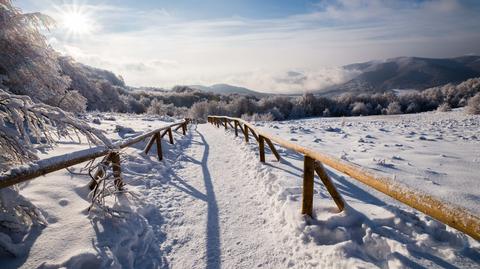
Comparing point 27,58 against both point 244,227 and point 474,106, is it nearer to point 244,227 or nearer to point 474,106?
point 244,227

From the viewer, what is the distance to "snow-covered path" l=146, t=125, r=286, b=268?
3418mm

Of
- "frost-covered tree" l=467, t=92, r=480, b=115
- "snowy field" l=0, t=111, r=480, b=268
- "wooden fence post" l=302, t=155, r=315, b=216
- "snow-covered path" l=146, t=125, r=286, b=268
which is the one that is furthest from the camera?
"frost-covered tree" l=467, t=92, r=480, b=115

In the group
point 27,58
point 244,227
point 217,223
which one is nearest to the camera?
point 244,227

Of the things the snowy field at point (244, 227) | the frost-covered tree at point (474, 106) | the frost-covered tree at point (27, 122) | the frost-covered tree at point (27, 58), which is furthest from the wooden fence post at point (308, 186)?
the frost-covered tree at point (474, 106)

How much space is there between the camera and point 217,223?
435 centimetres

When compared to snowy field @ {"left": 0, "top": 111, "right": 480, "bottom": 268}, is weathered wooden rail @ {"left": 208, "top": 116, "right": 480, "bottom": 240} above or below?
above

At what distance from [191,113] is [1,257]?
7956 cm

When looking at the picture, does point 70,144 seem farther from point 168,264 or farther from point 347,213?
point 347,213

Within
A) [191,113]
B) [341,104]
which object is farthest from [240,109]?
[341,104]

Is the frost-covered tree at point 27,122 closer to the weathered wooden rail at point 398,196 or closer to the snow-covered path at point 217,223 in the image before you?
the snow-covered path at point 217,223

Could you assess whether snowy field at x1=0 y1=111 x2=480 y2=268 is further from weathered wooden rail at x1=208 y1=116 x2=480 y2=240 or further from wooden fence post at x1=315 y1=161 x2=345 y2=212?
weathered wooden rail at x1=208 y1=116 x2=480 y2=240

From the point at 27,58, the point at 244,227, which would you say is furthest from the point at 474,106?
the point at 27,58

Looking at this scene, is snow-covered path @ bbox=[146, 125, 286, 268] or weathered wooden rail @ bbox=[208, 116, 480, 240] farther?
snow-covered path @ bbox=[146, 125, 286, 268]

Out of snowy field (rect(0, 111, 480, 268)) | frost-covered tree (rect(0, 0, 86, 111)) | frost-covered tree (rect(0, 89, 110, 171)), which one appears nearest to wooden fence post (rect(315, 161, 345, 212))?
snowy field (rect(0, 111, 480, 268))
